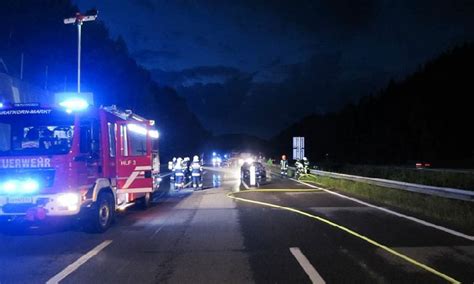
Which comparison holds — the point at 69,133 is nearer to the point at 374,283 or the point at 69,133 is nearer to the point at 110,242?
the point at 110,242

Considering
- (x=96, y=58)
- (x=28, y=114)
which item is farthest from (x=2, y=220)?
(x=96, y=58)

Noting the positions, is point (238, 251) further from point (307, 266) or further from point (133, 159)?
point (133, 159)

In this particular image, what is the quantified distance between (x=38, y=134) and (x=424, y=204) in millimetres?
10970

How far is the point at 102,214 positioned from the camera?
1214cm

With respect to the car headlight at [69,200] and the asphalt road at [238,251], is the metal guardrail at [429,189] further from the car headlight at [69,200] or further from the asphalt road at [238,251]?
the car headlight at [69,200]

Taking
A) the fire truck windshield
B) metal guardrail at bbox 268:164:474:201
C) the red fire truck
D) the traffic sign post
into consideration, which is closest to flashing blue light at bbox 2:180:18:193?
the red fire truck

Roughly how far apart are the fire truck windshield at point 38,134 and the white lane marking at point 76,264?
2.18 metres

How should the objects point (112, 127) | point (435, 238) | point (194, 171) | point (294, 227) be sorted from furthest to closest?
point (194, 171), point (112, 127), point (294, 227), point (435, 238)

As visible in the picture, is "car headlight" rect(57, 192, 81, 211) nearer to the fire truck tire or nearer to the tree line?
the fire truck tire

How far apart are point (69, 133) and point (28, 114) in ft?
3.77

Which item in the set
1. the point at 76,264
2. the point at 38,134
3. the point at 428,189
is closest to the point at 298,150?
the point at 428,189

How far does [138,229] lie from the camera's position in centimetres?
1237

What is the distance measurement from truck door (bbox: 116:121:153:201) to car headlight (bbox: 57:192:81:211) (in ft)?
9.66

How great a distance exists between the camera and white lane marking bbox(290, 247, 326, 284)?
24.0ft
